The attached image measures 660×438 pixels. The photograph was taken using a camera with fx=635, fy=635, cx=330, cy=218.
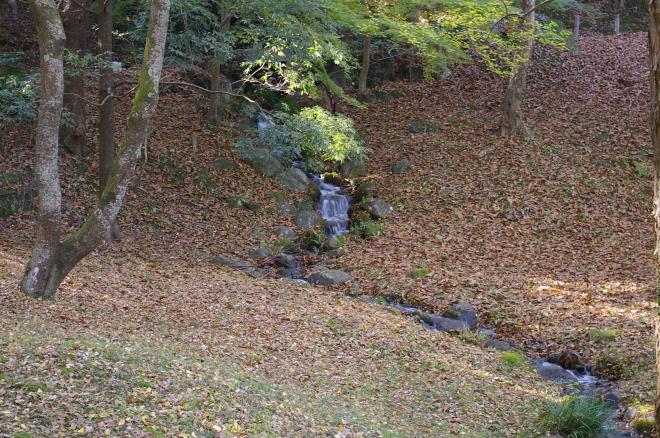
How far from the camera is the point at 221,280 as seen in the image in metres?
12.4

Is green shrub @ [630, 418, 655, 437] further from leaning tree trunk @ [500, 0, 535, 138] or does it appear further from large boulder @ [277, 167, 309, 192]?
leaning tree trunk @ [500, 0, 535, 138]

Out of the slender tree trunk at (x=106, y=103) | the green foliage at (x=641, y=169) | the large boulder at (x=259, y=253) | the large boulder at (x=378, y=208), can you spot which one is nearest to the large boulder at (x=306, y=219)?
the large boulder at (x=378, y=208)

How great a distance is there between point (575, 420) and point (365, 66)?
1711 cm

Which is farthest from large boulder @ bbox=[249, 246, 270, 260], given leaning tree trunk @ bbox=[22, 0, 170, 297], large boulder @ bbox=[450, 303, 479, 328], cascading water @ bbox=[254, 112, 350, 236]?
leaning tree trunk @ bbox=[22, 0, 170, 297]

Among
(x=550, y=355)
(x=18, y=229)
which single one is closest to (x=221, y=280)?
(x=18, y=229)

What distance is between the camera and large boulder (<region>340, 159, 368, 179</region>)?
1889 cm

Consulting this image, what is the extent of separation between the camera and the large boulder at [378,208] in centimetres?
1681

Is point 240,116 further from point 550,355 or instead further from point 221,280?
point 550,355

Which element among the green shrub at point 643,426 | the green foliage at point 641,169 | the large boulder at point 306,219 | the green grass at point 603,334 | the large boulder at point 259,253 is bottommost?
the large boulder at point 259,253

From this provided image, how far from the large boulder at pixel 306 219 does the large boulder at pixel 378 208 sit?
4.55 feet

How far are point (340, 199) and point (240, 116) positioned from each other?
485cm

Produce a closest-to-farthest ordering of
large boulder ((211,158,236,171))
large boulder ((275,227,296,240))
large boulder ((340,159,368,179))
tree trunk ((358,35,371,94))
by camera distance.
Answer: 1. large boulder ((275,227,296,240))
2. large boulder ((211,158,236,171))
3. large boulder ((340,159,368,179))
4. tree trunk ((358,35,371,94))

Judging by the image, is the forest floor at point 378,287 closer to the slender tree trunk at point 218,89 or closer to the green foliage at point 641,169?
the green foliage at point 641,169

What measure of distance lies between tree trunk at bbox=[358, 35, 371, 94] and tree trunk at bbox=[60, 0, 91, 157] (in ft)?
32.6
